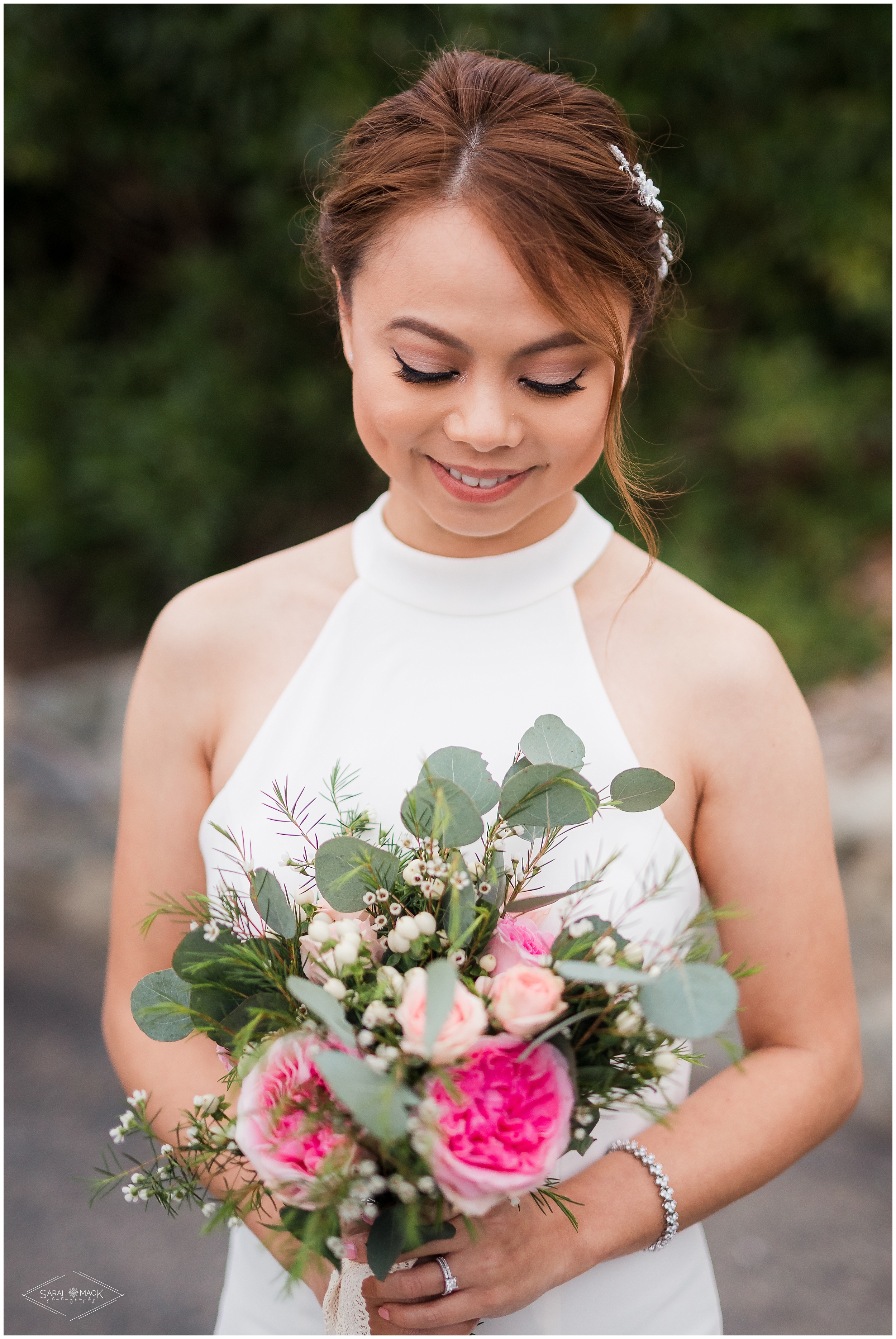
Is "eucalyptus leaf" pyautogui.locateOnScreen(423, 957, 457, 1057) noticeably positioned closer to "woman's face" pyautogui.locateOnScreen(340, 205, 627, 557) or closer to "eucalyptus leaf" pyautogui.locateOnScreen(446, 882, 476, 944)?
"eucalyptus leaf" pyautogui.locateOnScreen(446, 882, 476, 944)

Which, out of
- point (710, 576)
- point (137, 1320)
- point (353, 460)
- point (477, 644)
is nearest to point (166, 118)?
point (353, 460)

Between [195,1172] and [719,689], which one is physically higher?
[719,689]

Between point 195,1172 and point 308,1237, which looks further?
point 195,1172

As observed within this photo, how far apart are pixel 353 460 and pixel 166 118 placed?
1712mm

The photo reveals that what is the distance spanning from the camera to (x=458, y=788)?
3.65 ft

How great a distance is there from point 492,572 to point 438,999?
2.72 ft

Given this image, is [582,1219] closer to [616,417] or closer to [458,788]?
[458,788]

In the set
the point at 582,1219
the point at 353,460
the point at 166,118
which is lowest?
the point at 582,1219

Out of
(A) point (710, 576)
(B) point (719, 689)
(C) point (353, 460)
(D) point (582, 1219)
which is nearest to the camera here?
(D) point (582, 1219)

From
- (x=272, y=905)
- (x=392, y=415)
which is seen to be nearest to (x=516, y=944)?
(x=272, y=905)

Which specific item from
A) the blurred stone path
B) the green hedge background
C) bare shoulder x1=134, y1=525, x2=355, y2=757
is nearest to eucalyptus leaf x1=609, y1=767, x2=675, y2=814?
bare shoulder x1=134, y1=525, x2=355, y2=757

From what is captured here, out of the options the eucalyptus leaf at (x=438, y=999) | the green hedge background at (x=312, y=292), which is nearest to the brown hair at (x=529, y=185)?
the eucalyptus leaf at (x=438, y=999)

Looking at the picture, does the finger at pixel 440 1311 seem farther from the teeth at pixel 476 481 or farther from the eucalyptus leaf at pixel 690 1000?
the teeth at pixel 476 481
